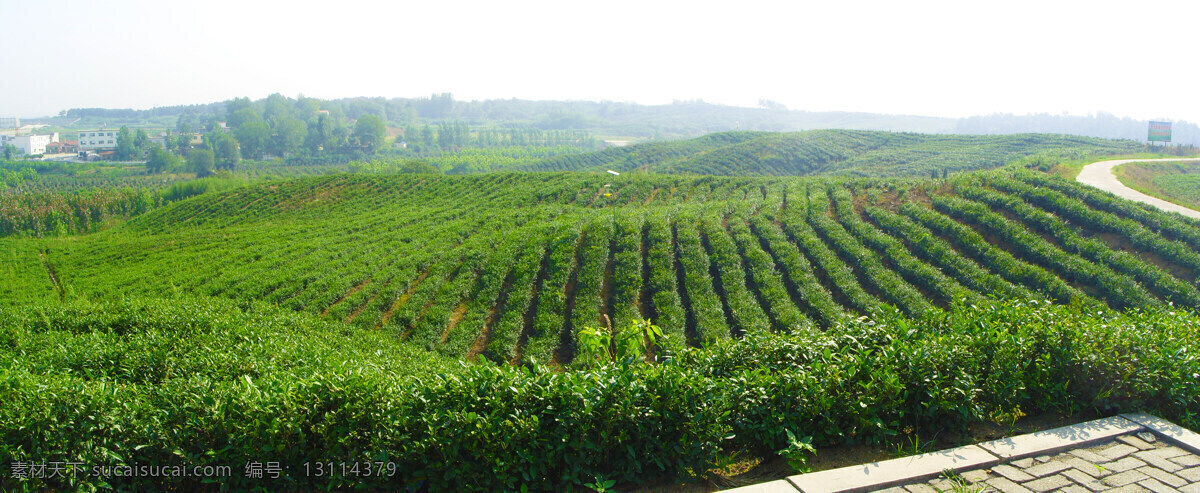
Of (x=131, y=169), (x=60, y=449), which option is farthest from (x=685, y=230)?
(x=131, y=169)

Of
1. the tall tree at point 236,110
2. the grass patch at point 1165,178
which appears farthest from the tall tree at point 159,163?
the grass patch at point 1165,178

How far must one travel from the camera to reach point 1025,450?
445cm

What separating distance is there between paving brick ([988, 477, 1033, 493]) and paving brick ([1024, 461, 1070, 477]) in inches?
10.7

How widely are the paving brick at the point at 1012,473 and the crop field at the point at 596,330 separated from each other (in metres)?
0.58

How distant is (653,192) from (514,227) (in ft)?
39.4

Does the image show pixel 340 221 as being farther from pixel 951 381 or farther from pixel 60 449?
pixel 951 381

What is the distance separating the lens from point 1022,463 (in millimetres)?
4352

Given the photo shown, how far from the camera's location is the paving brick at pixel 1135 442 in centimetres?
459

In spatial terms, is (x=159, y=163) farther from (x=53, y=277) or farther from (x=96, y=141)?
(x=53, y=277)

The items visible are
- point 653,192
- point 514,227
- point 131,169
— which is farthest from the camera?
point 131,169

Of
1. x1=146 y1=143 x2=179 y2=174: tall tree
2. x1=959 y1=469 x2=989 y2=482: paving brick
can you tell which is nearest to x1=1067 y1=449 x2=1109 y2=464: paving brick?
x1=959 y1=469 x2=989 y2=482: paving brick

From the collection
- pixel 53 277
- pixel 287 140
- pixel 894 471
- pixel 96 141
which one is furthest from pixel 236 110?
pixel 894 471

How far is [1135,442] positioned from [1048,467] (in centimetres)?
109

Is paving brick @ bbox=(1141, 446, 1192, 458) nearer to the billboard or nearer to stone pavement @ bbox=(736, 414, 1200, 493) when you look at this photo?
stone pavement @ bbox=(736, 414, 1200, 493)
